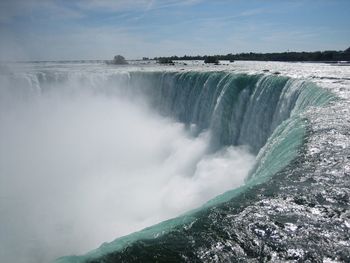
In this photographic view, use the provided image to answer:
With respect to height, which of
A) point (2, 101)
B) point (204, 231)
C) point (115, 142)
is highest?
point (204, 231)

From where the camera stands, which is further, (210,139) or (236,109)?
(210,139)

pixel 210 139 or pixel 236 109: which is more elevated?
pixel 236 109

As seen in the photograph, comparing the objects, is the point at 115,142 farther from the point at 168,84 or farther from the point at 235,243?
the point at 235,243

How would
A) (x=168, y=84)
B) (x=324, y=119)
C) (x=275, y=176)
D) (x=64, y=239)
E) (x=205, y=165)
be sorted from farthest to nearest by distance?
(x=168, y=84) → (x=205, y=165) → (x=64, y=239) → (x=324, y=119) → (x=275, y=176)

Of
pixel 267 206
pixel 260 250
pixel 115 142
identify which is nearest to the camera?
pixel 260 250

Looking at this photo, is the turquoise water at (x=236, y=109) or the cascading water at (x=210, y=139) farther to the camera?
the turquoise water at (x=236, y=109)

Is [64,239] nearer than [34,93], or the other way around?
[64,239]

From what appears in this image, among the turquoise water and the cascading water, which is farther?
the turquoise water

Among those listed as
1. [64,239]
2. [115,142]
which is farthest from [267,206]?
[115,142]
